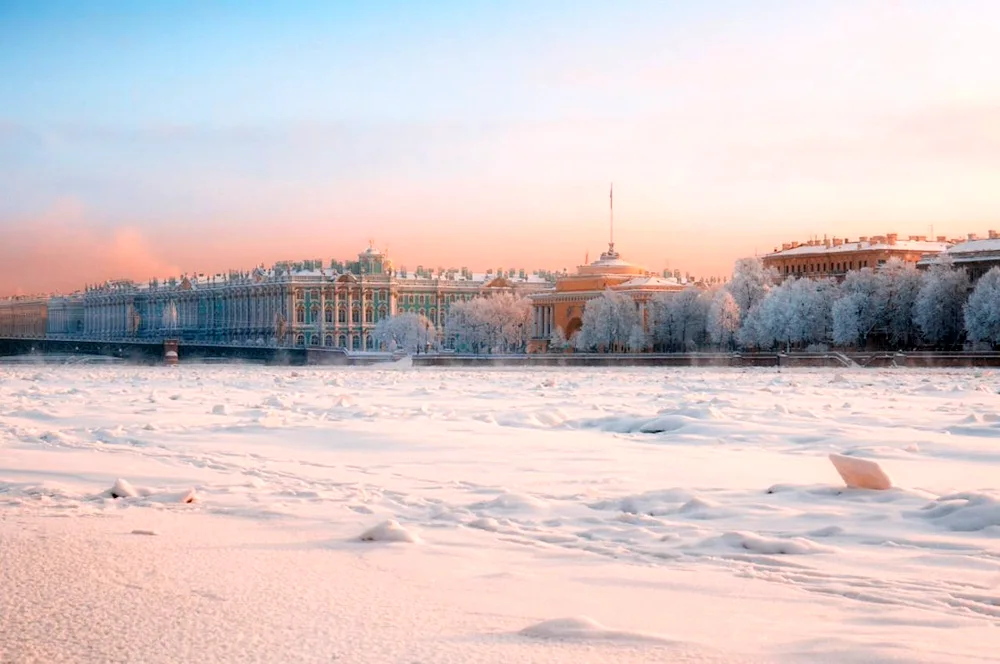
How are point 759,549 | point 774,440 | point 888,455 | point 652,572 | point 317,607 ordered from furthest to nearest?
point 774,440 → point 888,455 → point 759,549 → point 652,572 → point 317,607

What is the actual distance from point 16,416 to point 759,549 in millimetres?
16458

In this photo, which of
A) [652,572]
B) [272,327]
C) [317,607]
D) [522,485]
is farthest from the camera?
[272,327]

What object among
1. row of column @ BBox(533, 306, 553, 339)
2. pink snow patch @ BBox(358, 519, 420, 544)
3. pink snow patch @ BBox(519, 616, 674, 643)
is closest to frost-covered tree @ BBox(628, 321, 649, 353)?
row of column @ BBox(533, 306, 553, 339)

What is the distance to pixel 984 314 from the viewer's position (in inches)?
2440

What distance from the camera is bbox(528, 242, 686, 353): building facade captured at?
99875mm

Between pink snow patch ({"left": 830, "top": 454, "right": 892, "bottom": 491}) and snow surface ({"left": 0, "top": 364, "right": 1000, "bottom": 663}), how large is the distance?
190 millimetres

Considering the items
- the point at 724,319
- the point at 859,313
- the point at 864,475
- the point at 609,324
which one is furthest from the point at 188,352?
the point at 864,475

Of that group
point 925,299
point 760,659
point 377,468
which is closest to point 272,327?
point 925,299

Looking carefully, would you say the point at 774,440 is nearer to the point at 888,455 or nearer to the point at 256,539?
the point at 888,455

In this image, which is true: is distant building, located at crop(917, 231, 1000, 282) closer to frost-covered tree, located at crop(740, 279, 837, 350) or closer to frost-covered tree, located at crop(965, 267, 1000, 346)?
frost-covered tree, located at crop(740, 279, 837, 350)

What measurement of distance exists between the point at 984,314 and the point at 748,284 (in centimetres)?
2025

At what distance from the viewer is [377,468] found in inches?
569

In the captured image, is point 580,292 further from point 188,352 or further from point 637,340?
point 188,352

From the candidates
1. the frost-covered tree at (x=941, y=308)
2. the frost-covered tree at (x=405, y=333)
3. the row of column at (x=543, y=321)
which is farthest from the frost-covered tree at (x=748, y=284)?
the frost-covered tree at (x=405, y=333)
